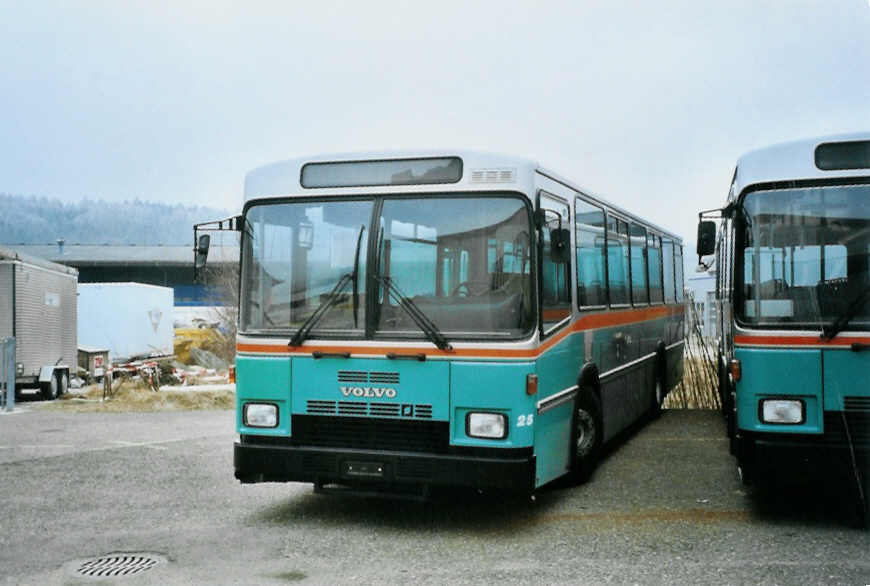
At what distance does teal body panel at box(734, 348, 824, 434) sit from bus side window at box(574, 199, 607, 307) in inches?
69.8

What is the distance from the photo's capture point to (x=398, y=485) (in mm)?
7305

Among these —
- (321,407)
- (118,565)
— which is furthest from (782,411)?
(118,565)

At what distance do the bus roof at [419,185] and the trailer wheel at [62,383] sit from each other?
1867cm

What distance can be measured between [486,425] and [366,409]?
93 cm

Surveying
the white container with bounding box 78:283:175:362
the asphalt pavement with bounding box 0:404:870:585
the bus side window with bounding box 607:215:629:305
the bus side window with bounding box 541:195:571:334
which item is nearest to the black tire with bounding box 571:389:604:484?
the asphalt pavement with bounding box 0:404:870:585

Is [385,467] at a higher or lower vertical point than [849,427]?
lower

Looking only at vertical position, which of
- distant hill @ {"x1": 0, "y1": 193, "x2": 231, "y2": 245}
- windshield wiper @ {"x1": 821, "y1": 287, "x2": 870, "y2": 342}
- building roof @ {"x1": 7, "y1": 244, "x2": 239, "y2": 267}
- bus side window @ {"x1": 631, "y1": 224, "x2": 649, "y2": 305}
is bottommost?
windshield wiper @ {"x1": 821, "y1": 287, "x2": 870, "y2": 342}

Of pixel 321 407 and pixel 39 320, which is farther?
pixel 39 320

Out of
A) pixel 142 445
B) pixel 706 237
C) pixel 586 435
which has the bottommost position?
pixel 142 445

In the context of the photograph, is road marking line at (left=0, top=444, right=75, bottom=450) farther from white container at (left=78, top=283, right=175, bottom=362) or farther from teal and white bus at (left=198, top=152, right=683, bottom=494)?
white container at (left=78, top=283, right=175, bottom=362)

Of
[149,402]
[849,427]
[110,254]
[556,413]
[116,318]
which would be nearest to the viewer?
[849,427]

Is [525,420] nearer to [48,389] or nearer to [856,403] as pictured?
[856,403]

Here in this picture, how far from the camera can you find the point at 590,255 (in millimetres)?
9219

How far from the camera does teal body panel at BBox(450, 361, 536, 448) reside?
6.91m
